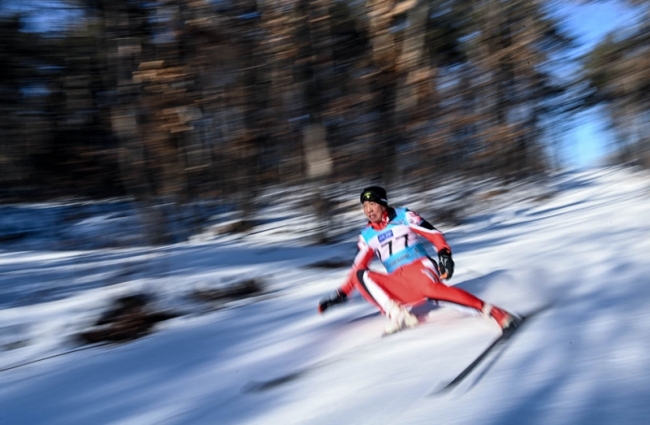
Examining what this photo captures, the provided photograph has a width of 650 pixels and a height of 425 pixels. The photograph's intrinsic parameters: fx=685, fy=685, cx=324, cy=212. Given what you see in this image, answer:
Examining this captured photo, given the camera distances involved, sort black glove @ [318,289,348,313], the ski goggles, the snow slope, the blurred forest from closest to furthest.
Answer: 1. the snow slope
2. the ski goggles
3. black glove @ [318,289,348,313]
4. the blurred forest

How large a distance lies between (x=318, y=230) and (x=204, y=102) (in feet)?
11.0

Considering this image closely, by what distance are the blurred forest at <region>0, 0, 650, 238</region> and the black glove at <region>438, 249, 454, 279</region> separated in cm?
607

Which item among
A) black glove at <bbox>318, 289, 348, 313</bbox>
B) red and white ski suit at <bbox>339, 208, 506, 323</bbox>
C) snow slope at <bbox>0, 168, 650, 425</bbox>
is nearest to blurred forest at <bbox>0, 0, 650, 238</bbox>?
snow slope at <bbox>0, 168, 650, 425</bbox>

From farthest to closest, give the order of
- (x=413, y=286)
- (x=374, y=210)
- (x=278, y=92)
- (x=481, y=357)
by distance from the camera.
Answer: (x=278, y=92)
(x=374, y=210)
(x=413, y=286)
(x=481, y=357)

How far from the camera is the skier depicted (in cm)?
554

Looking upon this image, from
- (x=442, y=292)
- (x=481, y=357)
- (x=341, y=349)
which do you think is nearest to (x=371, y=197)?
(x=442, y=292)

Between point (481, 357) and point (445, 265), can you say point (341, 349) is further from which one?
point (481, 357)

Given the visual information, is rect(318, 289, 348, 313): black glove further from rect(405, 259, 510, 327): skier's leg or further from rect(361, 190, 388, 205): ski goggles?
rect(361, 190, 388, 205): ski goggles

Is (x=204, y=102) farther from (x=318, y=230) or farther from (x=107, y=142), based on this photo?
(x=318, y=230)

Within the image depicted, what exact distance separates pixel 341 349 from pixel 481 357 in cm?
133

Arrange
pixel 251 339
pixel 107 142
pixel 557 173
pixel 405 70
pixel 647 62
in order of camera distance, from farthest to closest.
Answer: pixel 557 173 < pixel 405 70 < pixel 107 142 < pixel 647 62 < pixel 251 339

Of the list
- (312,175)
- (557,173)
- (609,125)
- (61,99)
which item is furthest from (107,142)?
(557,173)

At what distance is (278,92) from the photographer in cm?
1327

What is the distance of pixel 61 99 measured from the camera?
41.0 ft
